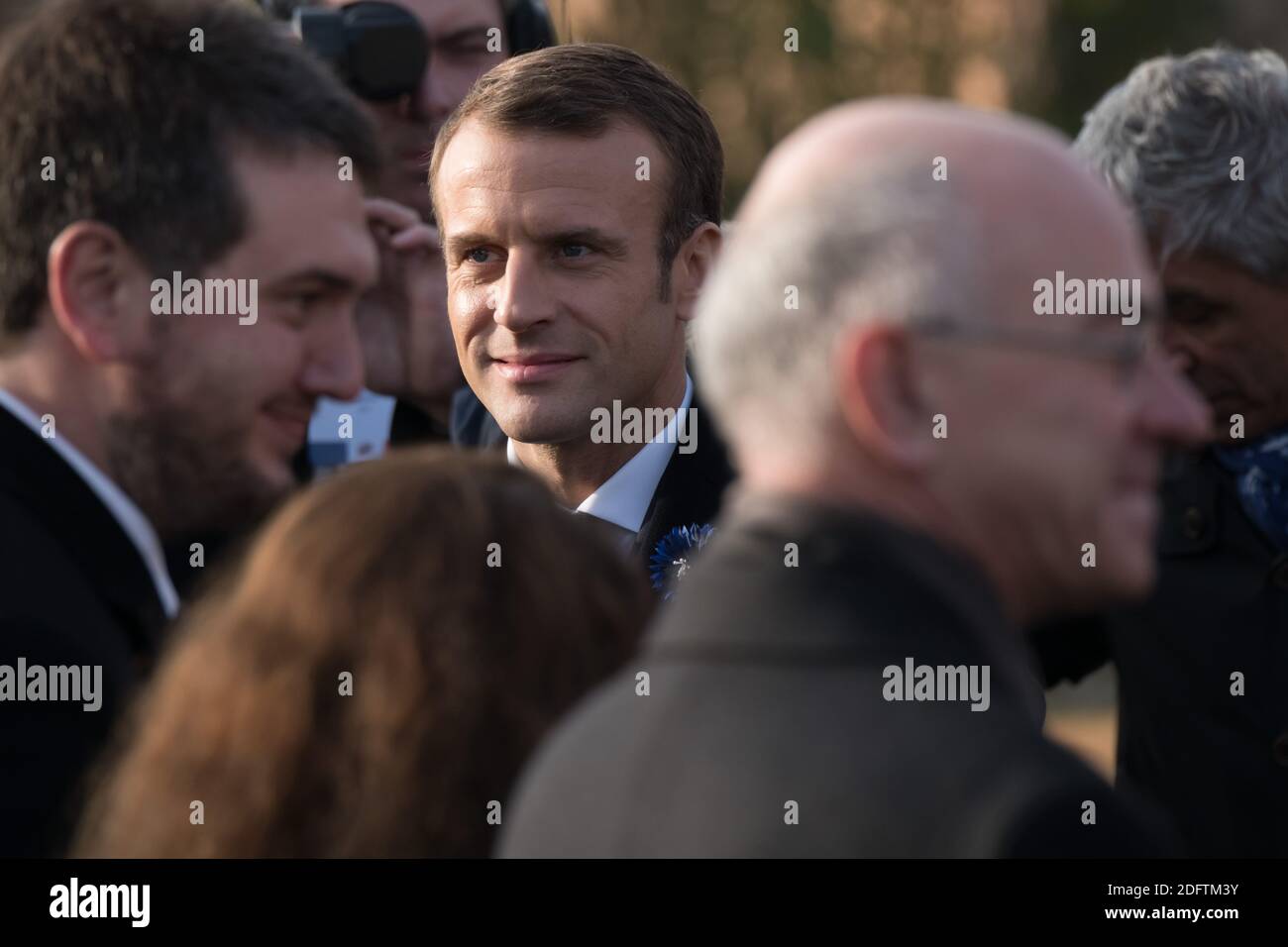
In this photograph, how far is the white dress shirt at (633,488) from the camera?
11.1 feet

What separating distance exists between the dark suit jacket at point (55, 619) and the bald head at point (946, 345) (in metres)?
0.92

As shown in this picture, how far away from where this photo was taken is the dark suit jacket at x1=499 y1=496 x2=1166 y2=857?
1.37m

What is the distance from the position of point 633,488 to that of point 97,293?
48.9 inches

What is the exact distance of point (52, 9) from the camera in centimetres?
251

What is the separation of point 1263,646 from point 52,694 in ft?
6.33

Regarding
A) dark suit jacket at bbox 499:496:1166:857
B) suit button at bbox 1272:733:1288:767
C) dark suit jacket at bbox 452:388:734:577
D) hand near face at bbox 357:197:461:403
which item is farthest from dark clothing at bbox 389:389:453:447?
dark suit jacket at bbox 499:496:1166:857

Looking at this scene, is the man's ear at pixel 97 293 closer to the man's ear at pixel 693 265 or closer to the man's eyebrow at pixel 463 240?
the man's eyebrow at pixel 463 240

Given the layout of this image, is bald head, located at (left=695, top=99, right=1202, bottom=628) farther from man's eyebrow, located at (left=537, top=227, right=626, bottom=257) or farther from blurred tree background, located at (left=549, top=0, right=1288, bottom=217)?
blurred tree background, located at (left=549, top=0, right=1288, bottom=217)

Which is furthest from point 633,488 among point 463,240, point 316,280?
point 316,280

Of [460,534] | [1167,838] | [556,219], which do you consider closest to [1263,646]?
[556,219]

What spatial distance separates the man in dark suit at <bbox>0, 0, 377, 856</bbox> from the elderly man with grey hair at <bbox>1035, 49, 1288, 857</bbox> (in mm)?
1352
